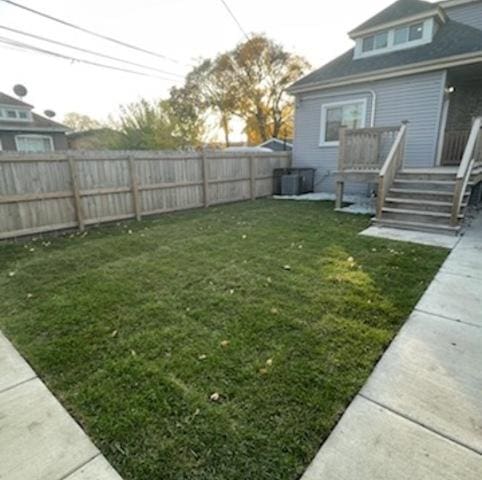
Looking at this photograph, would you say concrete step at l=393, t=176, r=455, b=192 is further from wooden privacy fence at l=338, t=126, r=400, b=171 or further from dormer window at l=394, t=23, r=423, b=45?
dormer window at l=394, t=23, r=423, b=45

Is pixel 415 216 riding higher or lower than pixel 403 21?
lower

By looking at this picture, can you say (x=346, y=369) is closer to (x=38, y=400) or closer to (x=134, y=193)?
(x=38, y=400)

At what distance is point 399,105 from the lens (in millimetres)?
9070

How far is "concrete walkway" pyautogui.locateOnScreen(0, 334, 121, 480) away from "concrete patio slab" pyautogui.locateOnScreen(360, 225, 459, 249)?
17.7 ft

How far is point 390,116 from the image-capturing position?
367 inches

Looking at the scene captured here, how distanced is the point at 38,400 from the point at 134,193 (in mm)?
5800

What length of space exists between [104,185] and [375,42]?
32.1ft

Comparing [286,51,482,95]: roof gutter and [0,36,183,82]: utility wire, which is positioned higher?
[0,36,183,82]: utility wire

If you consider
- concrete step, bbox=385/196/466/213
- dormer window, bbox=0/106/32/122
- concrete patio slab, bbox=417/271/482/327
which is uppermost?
dormer window, bbox=0/106/32/122

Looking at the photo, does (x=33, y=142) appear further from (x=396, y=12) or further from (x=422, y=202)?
(x=422, y=202)

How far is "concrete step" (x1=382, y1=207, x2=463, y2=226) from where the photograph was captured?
19.8 feet

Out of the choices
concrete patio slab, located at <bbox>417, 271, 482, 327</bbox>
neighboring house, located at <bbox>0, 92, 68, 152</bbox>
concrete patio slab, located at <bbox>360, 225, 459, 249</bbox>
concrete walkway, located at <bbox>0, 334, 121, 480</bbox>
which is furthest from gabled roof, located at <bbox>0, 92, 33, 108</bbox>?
concrete patio slab, located at <bbox>417, 271, 482, 327</bbox>

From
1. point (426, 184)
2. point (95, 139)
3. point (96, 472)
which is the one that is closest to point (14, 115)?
point (95, 139)

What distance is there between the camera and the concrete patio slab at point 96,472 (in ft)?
4.97
